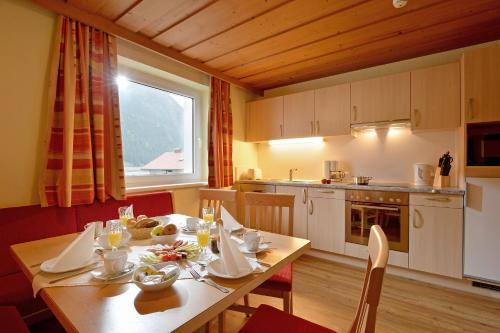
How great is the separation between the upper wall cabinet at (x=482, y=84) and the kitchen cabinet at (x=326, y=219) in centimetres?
135

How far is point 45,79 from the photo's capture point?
184cm

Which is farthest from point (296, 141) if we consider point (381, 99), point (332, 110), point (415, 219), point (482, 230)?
point (482, 230)

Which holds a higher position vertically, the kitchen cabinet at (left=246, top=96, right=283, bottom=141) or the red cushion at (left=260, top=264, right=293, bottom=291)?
the kitchen cabinet at (left=246, top=96, right=283, bottom=141)

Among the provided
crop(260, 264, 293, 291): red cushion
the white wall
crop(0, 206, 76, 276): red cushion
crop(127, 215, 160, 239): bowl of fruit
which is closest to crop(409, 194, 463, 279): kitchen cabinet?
the white wall

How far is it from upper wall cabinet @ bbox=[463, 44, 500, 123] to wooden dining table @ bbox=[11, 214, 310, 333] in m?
2.36

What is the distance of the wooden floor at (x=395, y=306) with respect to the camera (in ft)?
5.68

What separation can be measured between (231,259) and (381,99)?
2597 millimetres

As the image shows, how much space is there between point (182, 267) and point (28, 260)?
68cm

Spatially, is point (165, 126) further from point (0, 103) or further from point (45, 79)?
point (0, 103)

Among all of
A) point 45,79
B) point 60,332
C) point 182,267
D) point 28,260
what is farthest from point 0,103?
point 182,267

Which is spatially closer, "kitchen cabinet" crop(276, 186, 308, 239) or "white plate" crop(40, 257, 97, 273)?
"white plate" crop(40, 257, 97, 273)

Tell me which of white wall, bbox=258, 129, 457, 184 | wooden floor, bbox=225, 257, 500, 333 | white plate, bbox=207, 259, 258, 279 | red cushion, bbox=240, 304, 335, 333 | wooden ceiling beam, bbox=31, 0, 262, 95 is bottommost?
wooden floor, bbox=225, 257, 500, 333

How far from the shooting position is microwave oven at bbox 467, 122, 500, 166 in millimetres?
2031

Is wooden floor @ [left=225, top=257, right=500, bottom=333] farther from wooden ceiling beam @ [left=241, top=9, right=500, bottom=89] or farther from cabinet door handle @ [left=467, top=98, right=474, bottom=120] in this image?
wooden ceiling beam @ [left=241, top=9, right=500, bottom=89]
